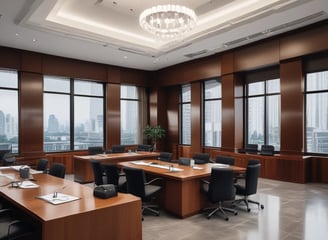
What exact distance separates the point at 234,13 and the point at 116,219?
5721 mm

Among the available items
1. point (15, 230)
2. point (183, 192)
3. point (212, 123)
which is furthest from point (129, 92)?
point (15, 230)

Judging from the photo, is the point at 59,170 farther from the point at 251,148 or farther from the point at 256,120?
the point at 256,120

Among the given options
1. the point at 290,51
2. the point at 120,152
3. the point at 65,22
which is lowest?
the point at 120,152

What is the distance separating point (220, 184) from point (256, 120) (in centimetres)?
489

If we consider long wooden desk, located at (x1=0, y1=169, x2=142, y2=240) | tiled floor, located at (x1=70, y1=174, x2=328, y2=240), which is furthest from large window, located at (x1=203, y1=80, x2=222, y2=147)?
long wooden desk, located at (x1=0, y1=169, x2=142, y2=240)

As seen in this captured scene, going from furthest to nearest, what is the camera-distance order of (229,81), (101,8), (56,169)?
(229,81) → (101,8) → (56,169)

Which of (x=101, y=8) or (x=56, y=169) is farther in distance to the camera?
(x=101, y=8)

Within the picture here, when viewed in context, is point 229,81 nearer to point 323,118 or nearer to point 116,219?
point 323,118

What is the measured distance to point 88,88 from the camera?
10250 mm

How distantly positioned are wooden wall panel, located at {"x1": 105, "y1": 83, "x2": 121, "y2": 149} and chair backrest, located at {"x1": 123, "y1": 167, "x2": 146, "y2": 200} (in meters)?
6.12

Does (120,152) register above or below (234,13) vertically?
below

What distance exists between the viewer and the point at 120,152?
8.70 meters

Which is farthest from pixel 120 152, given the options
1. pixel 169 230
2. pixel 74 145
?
pixel 169 230

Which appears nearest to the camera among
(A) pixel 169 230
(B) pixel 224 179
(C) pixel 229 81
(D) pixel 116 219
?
(D) pixel 116 219
